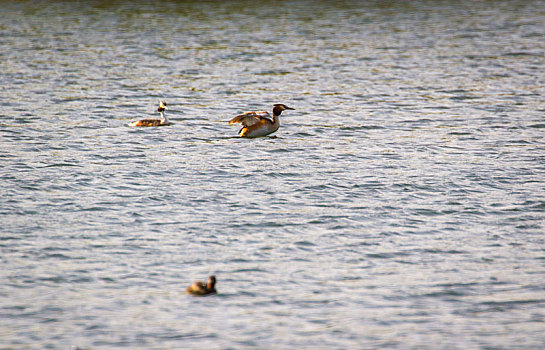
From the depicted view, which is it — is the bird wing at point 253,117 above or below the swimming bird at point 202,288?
above

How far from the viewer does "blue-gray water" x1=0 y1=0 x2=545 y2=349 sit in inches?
437

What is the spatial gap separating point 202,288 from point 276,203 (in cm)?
480

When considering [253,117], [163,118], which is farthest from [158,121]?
[253,117]

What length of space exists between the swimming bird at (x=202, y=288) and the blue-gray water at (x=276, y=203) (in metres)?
0.16

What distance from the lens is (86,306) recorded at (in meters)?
11.4

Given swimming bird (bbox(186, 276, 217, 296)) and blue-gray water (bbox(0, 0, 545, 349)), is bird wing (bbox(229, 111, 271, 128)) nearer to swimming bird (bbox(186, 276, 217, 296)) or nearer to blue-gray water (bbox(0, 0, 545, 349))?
blue-gray water (bbox(0, 0, 545, 349))

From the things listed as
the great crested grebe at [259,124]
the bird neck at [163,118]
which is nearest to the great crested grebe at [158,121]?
the bird neck at [163,118]

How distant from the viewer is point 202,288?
1161 cm

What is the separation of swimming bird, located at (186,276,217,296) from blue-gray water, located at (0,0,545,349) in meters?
0.16

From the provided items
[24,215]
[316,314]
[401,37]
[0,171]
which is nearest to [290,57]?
[401,37]

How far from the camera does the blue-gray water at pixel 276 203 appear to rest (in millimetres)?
11094

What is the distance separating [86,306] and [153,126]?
12.8 meters

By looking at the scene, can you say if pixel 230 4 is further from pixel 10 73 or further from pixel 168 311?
pixel 168 311

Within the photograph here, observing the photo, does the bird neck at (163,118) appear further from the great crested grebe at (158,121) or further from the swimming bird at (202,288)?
the swimming bird at (202,288)
